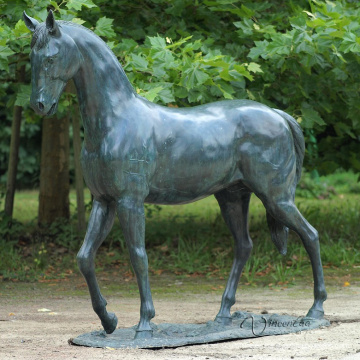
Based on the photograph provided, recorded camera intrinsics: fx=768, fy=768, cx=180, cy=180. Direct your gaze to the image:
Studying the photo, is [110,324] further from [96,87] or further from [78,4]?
[78,4]

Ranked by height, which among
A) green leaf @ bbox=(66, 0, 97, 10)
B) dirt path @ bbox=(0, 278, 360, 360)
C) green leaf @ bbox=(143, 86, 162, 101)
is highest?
green leaf @ bbox=(66, 0, 97, 10)

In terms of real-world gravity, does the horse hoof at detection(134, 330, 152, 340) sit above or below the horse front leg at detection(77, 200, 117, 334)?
below

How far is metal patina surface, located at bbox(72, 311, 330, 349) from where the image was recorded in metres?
5.21

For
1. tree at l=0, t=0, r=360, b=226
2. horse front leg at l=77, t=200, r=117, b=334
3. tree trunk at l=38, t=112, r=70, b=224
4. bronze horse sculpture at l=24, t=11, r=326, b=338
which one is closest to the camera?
bronze horse sculpture at l=24, t=11, r=326, b=338

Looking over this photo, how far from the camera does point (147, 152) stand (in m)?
5.29

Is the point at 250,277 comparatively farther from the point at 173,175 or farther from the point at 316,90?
the point at 173,175

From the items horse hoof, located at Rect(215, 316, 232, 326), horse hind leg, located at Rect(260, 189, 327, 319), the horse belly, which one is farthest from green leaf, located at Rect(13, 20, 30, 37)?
horse hoof, located at Rect(215, 316, 232, 326)

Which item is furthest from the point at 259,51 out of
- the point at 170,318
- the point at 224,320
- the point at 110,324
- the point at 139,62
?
the point at 110,324

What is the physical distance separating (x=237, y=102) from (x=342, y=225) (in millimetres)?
5514

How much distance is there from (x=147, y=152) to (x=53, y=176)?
6.04m

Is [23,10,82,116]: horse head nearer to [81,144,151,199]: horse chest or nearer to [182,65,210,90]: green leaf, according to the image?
[81,144,151,199]: horse chest

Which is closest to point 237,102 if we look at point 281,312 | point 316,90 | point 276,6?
point 281,312

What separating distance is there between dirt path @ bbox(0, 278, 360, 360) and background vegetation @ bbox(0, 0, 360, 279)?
1.23 m

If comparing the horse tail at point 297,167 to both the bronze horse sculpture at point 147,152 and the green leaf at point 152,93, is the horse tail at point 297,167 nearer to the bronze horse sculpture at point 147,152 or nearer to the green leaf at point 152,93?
the bronze horse sculpture at point 147,152
